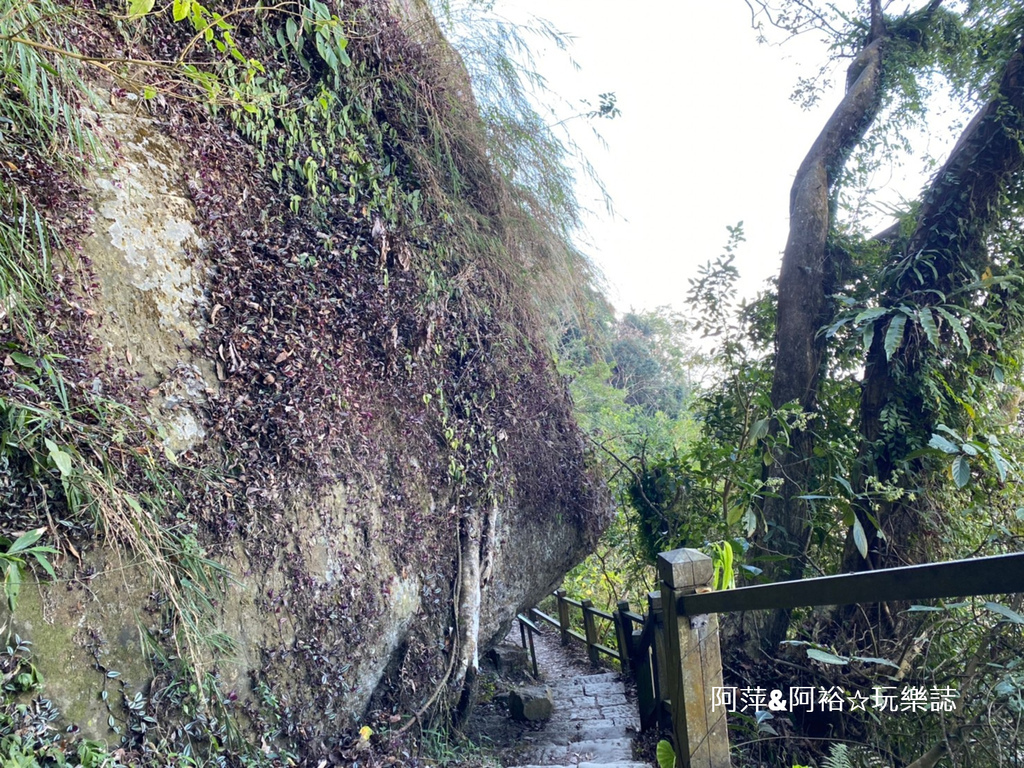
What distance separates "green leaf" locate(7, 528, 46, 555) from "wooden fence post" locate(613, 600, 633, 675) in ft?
14.6

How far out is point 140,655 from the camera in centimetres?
214

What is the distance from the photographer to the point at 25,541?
1.85m

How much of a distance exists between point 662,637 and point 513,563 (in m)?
1.21

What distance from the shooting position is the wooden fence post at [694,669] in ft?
7.45

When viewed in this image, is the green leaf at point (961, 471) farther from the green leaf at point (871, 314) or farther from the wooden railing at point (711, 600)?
the wooden railing at point (711, 600)

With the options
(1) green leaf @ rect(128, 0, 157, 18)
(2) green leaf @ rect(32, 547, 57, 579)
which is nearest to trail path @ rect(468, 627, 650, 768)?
(2) green leaf @ rect(32, 547, 57, 579)

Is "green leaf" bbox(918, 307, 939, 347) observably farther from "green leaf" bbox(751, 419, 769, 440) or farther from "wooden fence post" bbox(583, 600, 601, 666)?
"wooden fence post" bbox(583, 600, 601, 666)

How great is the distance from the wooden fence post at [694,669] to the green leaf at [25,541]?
2141 mm

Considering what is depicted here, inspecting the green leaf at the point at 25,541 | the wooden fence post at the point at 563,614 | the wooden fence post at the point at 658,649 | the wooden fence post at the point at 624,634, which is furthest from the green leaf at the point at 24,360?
the wooden fence post at the point at 563,614

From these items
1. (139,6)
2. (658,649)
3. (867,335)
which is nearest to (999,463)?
(867,335)

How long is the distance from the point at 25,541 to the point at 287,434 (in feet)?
3.64

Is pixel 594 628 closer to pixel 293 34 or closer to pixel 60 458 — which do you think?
pixel 60 458

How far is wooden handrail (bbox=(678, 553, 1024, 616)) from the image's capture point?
1.12 meters

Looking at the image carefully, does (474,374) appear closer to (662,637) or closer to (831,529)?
(662,637)
